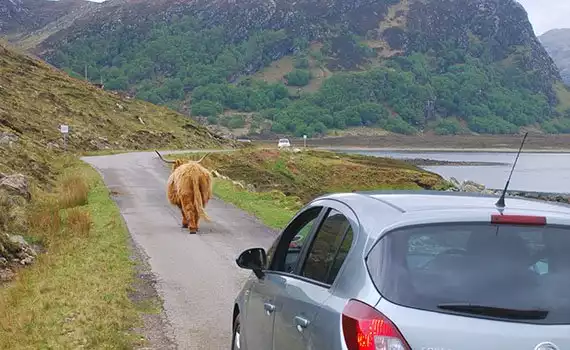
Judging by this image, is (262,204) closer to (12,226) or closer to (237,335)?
(12,226)

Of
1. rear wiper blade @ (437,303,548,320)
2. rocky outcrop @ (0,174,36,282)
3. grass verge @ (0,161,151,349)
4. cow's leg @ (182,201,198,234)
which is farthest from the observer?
cow's leg @ (182,201,198,234)

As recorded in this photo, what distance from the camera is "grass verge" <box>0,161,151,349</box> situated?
7.82 meters

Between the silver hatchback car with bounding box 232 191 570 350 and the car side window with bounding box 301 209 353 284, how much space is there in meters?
0.01

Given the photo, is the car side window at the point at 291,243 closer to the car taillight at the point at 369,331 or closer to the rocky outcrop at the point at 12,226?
the car taillight at the point at 369,331

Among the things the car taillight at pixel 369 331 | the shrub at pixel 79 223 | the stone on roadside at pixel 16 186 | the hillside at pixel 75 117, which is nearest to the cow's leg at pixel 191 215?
the shrub at pixel 79 223

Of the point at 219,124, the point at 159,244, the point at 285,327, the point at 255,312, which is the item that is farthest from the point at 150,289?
the point at 219,124

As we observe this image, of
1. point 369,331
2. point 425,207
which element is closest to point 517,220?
point 425,207

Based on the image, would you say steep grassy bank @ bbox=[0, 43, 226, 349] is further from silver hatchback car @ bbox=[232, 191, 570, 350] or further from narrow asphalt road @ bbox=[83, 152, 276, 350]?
silver hatchback car @ bbox=[232, 191, 570, 350]

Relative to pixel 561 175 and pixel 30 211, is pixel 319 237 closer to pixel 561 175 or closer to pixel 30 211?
pixel 30 211

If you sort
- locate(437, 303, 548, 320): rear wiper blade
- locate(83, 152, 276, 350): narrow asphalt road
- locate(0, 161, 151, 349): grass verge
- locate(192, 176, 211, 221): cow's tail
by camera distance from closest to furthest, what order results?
locate(437, 303, 548, 320): rear wiper blade
locate(0, 161, 151, 349): grass verge
locate(83, 152, 276, 350): narrow asphalt road
locate(192, 176, 211, 221): cow's tail

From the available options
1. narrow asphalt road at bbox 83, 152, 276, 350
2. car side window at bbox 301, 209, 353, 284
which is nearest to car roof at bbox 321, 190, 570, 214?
car side window at bbox 301, 209, 353, 284

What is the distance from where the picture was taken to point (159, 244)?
48.3ft

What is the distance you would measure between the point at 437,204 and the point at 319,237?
91 cm

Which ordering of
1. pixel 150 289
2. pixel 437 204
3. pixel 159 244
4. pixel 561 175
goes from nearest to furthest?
pixel 437 204 → pixel 150 289 → pixel 159 244 → pixel 561 175
